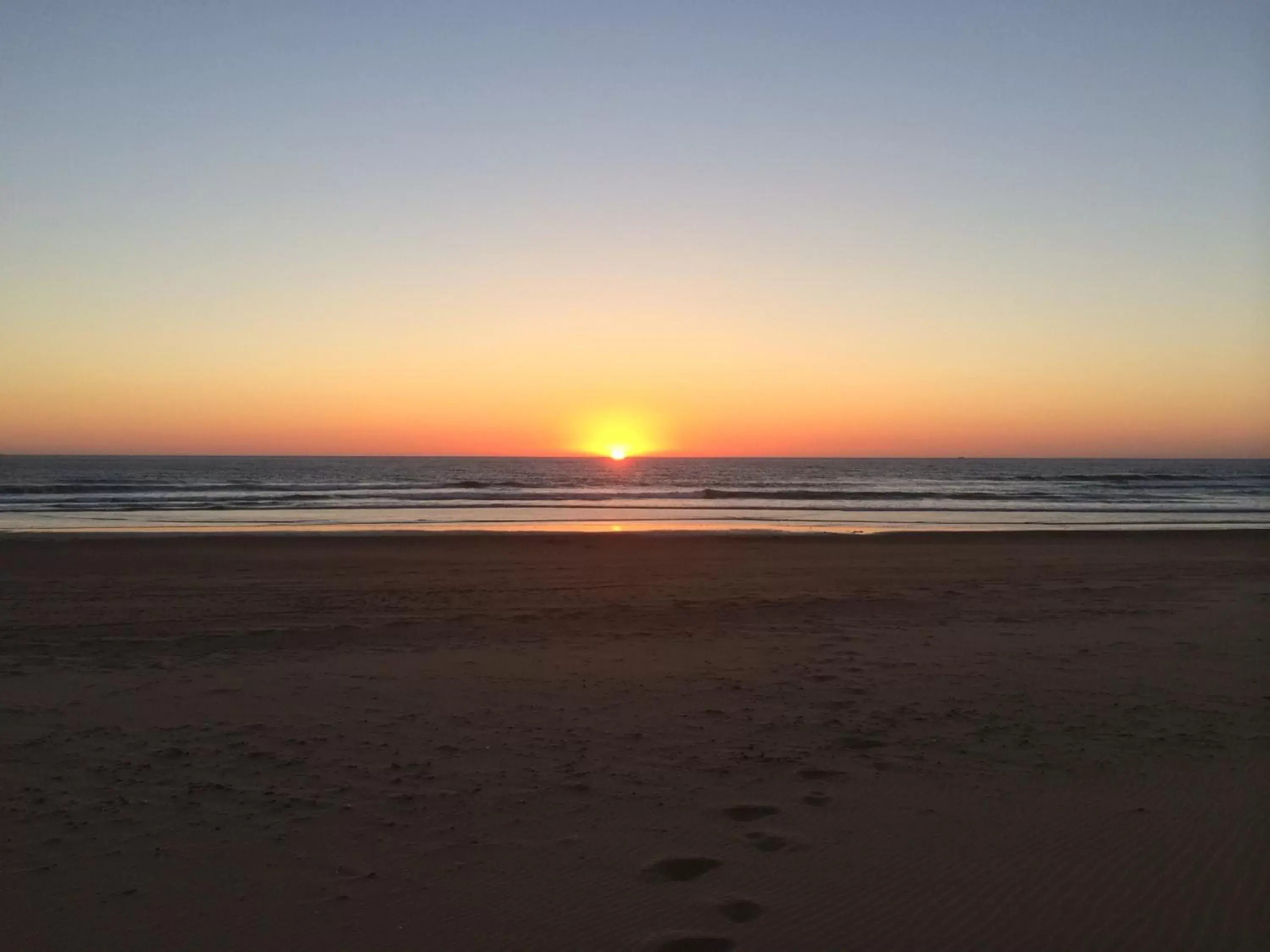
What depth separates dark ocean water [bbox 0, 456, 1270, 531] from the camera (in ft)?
104

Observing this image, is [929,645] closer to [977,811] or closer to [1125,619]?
[1125,619]

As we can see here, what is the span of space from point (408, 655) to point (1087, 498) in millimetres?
46734

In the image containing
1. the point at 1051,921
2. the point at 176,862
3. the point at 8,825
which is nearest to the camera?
the point at 1051,921

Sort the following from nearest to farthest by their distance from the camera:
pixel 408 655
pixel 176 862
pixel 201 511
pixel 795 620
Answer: pixel 176 862
pixel 408 655
pixel 795 620
pixel 201 511

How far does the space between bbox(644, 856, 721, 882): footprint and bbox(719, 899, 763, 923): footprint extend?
0.31m

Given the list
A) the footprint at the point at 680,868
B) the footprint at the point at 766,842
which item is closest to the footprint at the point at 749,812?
the footprint at the point at 766,842

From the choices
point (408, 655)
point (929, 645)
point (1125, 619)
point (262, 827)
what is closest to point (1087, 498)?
point (1125, 619)

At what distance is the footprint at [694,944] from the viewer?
407 cm

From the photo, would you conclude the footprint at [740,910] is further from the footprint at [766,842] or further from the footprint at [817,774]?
the footprint at [817,774]

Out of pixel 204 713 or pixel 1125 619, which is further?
pixel 1125 619

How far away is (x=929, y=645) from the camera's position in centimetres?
1018

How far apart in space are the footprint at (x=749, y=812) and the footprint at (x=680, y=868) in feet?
1.80

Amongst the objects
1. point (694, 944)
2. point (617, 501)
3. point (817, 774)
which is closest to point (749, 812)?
point (817, 774)

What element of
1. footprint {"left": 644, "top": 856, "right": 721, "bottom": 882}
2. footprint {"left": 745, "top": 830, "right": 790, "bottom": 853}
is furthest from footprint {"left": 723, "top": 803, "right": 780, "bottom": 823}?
footprint {"left": 644, "top": 856, "right": 721, "bottom": 882}
